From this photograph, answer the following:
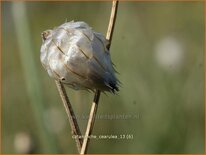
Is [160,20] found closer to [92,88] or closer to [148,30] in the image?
[148,30]

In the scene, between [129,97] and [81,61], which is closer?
[81,61]

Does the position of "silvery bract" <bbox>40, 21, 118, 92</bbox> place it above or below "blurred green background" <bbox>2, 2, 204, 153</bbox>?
above

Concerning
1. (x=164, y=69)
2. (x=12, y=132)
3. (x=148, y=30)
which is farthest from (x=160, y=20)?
(x=12, y=132)

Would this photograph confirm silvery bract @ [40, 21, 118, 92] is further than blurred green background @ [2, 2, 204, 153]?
No

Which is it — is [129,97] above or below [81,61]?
below
